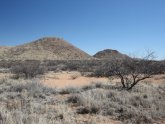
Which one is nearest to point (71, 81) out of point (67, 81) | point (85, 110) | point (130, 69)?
point (67, 81)

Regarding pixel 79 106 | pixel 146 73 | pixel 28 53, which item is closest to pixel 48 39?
pixel 28 53

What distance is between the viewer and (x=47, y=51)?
4181 inches

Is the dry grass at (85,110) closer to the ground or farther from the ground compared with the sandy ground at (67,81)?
closer to the ground

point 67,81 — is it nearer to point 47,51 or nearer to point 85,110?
point 85,110

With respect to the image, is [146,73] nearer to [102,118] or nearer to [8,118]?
[102,118]

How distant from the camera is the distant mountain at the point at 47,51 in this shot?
9844 centimetres

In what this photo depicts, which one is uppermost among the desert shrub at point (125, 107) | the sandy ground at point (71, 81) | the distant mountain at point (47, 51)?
the distant mountain at point (47, 51)

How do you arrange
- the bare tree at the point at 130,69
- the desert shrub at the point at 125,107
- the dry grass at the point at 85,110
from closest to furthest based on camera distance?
the dry grass at the point at 85,110
the desert shrub at the point at 125,107
the bare tree at the point at 130,69

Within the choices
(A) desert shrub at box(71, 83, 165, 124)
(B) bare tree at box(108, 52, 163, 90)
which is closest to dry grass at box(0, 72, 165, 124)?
(A) desert shrub at box(71, 83, 165, 124)

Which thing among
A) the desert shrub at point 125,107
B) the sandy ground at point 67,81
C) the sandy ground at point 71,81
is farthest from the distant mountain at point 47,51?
the desert shrub at point 125,107

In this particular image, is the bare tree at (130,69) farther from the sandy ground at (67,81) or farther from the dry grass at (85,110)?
the dry grass at (85,110)

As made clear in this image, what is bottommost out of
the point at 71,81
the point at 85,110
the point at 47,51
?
the point at 85,110

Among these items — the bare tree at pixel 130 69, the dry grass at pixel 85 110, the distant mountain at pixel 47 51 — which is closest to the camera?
the dry grass at pixel 85 110

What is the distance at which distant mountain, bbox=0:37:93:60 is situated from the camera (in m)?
98.4
